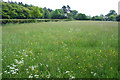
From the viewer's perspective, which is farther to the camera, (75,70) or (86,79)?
(75,70)

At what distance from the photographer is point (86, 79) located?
3.12 m

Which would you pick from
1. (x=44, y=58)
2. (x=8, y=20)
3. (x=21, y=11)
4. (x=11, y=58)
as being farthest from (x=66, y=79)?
(x=21, y=11)

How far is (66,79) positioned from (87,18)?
11.3 meters

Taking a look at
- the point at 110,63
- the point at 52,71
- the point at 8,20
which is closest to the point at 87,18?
the point at 110,63

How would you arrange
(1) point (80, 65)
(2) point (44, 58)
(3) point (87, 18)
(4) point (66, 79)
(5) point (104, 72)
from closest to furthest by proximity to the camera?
(4) point (66, 79) < (5) point (104, 72) < (1) point (80, 65) < (2) point (44, 58) < (3) point (87, 18)

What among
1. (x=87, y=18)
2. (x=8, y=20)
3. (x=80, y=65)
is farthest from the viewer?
(x=8, y=20)

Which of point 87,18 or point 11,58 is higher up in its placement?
point 87,18

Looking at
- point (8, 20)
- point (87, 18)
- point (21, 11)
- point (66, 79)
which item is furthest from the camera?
point (21, 11)

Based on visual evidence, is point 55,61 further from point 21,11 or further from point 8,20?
point 21,11

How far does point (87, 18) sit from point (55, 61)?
33.9 feet

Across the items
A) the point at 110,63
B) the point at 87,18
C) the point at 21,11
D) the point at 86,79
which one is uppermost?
the point at 21,11

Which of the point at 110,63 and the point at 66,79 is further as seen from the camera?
the point at 110,63

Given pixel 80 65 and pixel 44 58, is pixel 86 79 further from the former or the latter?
pixel 44 58

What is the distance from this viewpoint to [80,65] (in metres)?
3.89
